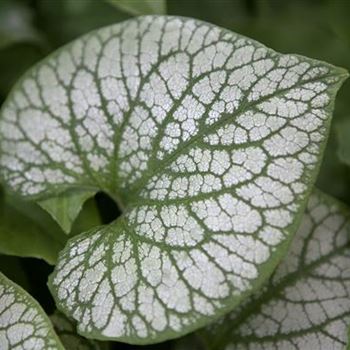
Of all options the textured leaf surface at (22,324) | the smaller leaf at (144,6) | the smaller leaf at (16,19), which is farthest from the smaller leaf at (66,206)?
the smaller leaf at (16,19)

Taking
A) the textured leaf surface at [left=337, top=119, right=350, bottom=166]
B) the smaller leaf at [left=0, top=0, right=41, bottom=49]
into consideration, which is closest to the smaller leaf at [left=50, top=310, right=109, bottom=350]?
the textured leaf surface at [left=337, top=119, right=350, bottom=166]

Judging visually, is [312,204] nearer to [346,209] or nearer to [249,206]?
[346,209]

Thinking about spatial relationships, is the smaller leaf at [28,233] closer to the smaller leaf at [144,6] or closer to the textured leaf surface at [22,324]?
the textured leaf surface at [22,324]

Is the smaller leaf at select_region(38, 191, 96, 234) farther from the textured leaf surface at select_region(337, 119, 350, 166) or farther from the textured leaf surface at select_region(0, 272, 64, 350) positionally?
the textured leaf surface at select_region(337, 119, 350, 166)

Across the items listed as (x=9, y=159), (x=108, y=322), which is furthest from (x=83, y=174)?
(x=108, y=322)

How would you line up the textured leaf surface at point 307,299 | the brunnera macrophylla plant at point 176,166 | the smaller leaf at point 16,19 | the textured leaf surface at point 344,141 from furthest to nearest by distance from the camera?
the smaller leaf at point 16,19
the textured leaf surface at point 344,141
the textured leaf surface at point 307,299
the brunnera macrophylla plant at point 176,166
